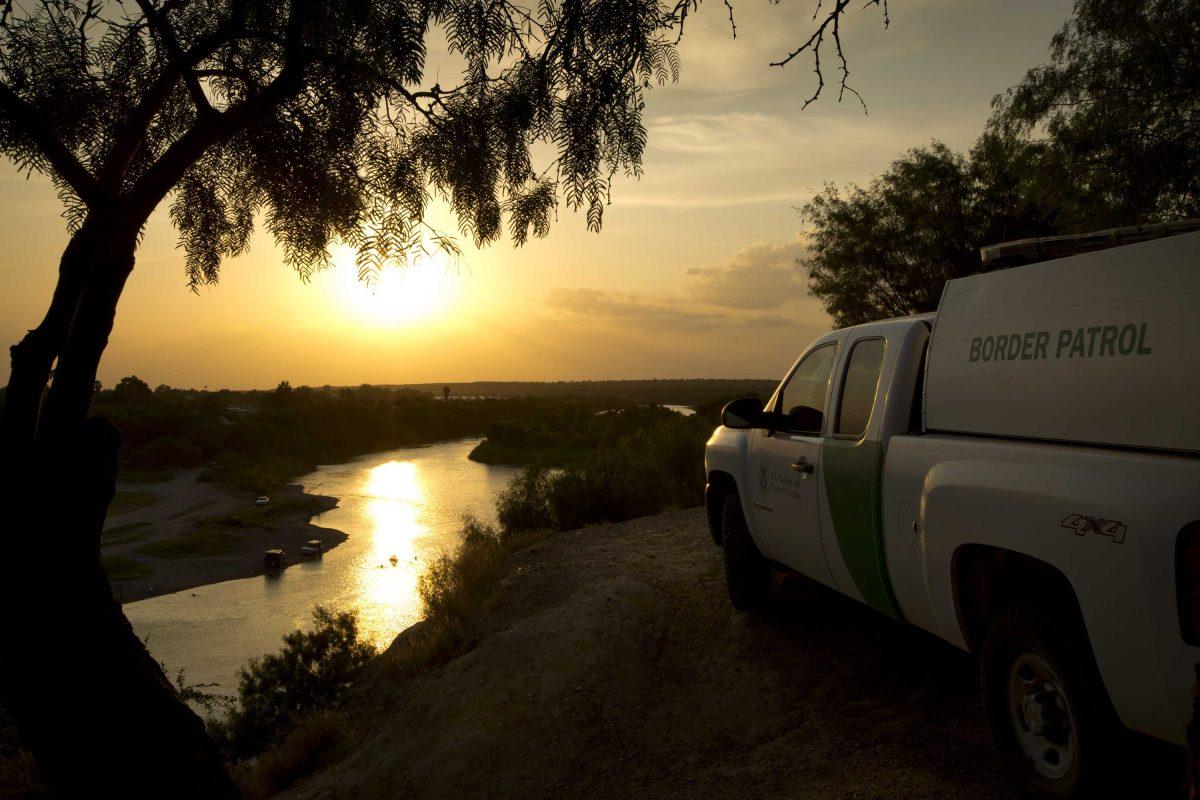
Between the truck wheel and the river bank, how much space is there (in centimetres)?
3706

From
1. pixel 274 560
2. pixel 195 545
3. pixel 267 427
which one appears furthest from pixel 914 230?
pixel 267 427

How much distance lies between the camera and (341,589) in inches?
1718

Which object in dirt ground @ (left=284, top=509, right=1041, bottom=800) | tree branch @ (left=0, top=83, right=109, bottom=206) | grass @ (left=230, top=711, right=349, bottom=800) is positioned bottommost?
grass @ (left=230, top=711, right=349, bottom=800)

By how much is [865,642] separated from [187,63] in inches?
248

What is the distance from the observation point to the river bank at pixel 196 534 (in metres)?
45.7

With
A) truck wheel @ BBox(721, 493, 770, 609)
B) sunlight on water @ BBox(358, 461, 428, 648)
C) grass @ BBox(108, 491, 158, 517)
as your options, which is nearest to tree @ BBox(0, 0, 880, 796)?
truck wheel @ BBox(721, 493, 770, 609)

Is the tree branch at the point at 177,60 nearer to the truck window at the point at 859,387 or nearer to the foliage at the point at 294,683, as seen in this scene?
the truck window at the point at 859,387

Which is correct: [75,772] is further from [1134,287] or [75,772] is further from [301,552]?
[301,552]

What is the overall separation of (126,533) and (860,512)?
196 feet

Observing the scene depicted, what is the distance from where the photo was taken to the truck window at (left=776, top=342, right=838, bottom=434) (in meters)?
5.45

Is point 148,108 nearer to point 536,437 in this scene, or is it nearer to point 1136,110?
point 1136,110

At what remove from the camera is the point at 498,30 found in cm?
639

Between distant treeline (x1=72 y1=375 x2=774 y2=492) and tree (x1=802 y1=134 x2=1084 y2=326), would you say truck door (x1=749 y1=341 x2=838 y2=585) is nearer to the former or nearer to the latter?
tree (x1=802 y1=134 x2=1084 y2=326)

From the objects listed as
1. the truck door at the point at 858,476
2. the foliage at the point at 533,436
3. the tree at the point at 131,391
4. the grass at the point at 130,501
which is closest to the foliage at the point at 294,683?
the truck door at the point at 858,476
